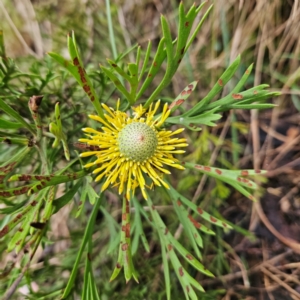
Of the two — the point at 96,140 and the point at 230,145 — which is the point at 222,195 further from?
the point at 96,140

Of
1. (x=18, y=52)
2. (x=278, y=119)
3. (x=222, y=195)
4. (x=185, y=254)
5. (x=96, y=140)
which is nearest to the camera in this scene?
(x=96, y=140)

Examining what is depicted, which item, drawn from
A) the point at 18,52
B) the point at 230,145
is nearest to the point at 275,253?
the point at 230,145

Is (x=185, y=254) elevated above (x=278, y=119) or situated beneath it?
situated beneath

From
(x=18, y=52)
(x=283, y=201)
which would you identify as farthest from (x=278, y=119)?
(x=18, y=52)

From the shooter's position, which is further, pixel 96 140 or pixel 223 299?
pixel 223 299

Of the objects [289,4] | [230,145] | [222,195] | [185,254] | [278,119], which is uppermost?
[289,4]

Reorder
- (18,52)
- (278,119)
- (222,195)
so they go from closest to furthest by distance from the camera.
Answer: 1. (222,195)
2. (278,119)
3. (18,52)

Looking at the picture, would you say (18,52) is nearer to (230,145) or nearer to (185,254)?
(230,145)
